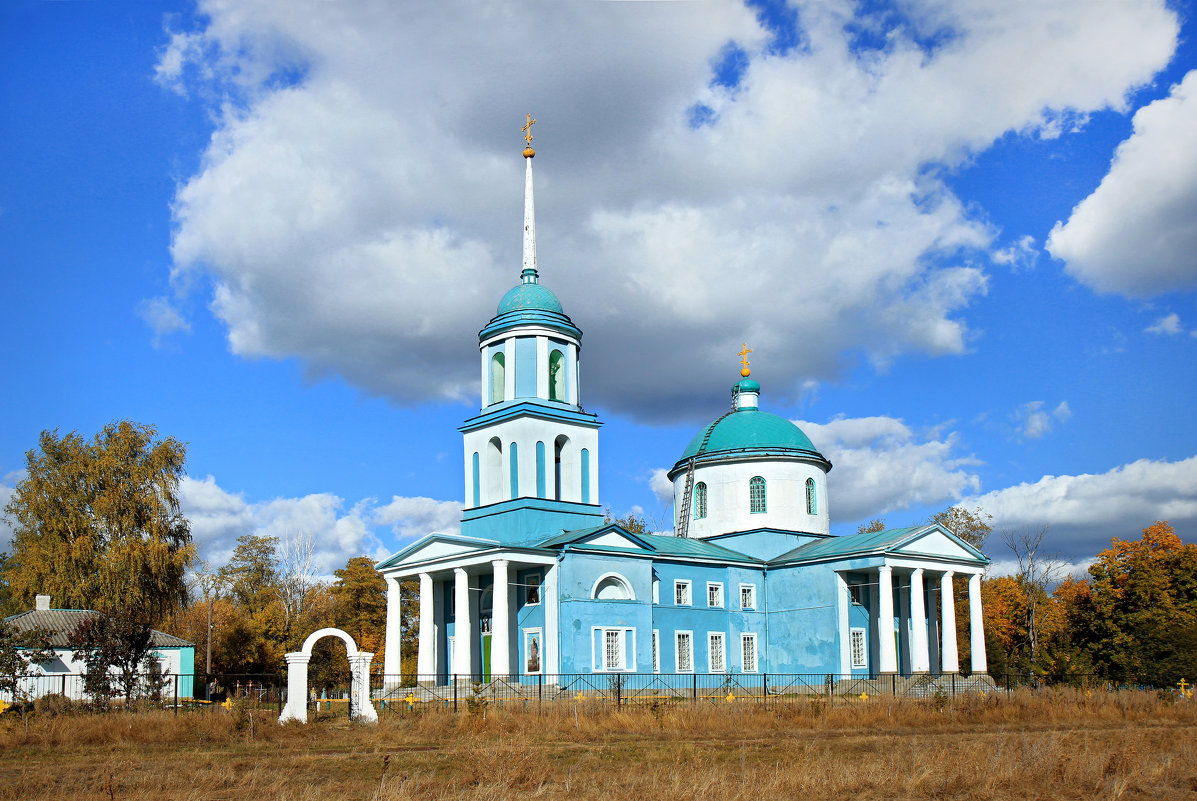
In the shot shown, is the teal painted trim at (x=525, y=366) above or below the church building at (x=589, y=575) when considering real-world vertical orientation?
above

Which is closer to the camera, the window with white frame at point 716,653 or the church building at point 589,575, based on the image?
the church building at point 589,575

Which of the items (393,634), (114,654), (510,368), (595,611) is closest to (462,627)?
(393,634)

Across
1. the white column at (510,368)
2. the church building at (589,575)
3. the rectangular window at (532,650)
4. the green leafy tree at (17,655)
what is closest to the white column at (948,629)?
the church building at (589,575)

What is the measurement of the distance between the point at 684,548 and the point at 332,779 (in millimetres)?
28812

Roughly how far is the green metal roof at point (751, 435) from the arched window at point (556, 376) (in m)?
8.91

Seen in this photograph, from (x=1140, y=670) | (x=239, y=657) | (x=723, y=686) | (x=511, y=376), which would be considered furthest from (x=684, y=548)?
(x=239, y=657)

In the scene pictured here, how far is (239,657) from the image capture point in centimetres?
5300

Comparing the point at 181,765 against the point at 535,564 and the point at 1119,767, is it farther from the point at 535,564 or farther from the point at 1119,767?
the point at 535,564

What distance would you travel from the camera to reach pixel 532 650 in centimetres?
3762

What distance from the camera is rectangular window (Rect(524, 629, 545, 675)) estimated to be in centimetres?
3719

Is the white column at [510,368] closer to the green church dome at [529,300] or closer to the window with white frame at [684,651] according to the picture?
the green church dome at [529,300]

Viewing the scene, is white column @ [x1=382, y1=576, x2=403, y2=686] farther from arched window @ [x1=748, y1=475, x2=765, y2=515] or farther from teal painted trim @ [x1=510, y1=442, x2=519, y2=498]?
arched window @ [x1=748, y1=475, x2=765, y2=515]

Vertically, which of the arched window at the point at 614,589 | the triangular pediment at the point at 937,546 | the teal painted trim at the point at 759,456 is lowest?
the arched window at the point at 614,589

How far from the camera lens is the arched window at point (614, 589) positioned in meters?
37.8
